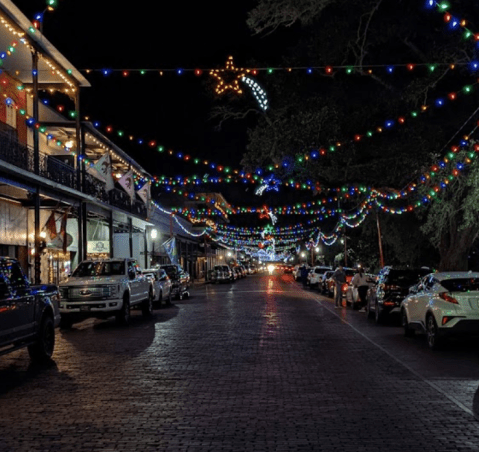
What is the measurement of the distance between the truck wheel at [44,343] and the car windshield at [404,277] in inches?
389

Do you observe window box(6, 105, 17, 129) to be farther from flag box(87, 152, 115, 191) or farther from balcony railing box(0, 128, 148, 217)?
flag box(87, 152, 115, 191)

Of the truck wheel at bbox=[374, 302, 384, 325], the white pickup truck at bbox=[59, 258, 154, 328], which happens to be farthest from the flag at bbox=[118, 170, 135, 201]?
the truck wheel at bbox=[374, 302, 384, 325]

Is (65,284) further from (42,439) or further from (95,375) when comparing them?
(42,439)

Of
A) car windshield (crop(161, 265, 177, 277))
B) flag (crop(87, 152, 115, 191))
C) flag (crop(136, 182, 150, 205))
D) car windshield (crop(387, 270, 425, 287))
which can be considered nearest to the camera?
car windshield (crop(387, 270, 425, 287))

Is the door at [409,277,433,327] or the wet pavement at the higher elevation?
the door at [409,277,433,327]

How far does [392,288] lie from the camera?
62.2 feet

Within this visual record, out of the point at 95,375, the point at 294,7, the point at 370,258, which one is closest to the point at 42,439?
the point at 95,375

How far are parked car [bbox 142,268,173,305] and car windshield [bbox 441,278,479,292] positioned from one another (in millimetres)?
13930

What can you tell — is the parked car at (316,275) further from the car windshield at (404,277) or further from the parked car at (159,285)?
the car windshield at (404,277)

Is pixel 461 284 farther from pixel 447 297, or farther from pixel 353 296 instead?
pixel 353 296

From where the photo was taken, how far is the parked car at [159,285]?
26.5 m

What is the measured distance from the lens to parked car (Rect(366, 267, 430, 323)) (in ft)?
61.6

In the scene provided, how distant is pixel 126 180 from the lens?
2989cm

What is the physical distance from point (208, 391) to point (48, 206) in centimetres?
2099
